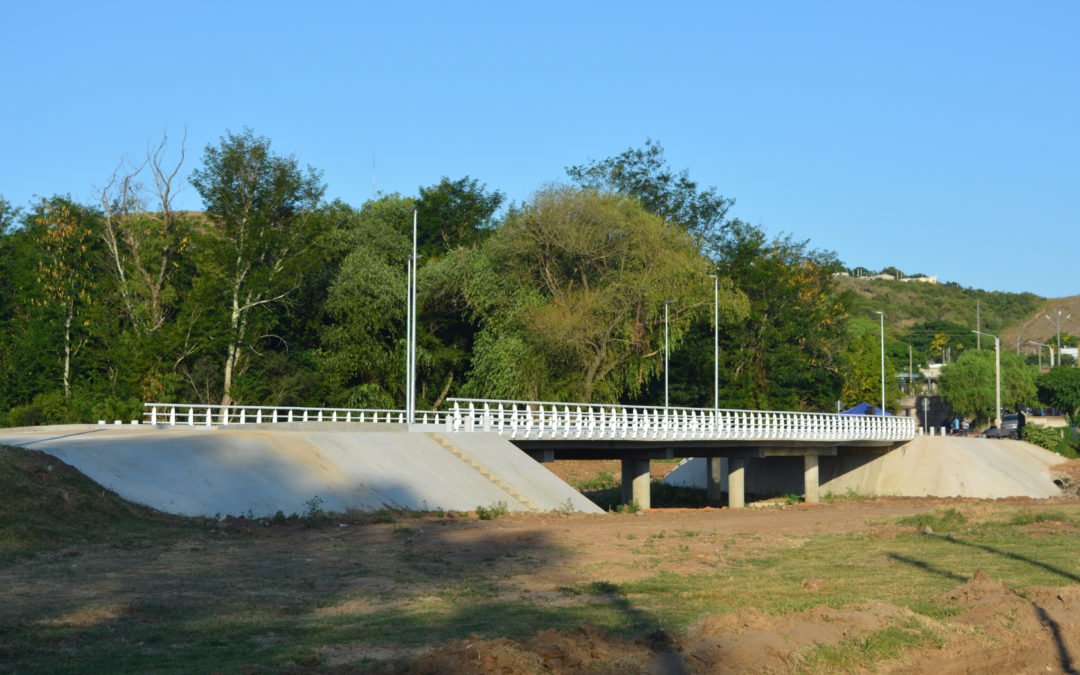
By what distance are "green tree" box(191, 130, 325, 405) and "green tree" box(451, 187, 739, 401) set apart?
10.5 metres

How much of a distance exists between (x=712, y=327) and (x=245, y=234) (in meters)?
32.0

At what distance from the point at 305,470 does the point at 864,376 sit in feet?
255

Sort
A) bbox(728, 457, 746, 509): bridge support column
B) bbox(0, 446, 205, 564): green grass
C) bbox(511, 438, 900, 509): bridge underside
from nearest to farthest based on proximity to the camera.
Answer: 1. bbox(0, 446, 205, 564): green grass
2. bbox(511, 438, 900, 509): bridge underside
3. bbox(728, 457, 746, 509): bridge support column

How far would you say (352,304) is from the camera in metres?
64.5

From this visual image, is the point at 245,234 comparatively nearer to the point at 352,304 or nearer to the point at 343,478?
the point at 352,304

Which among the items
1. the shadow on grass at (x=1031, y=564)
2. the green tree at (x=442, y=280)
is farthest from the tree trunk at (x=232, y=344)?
the shadow on grass at (x=1031, y=564)

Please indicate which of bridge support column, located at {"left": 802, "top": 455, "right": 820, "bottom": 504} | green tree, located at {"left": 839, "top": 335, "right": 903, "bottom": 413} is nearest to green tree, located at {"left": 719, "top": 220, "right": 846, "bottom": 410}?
green tree, located at {"left": 839, "top": 335, "right": 903, "bottom": 413}

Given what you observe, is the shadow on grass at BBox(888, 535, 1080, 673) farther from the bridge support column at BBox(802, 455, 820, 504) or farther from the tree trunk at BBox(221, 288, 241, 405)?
the tree trunk at BBox(221, 288, 241, 405)

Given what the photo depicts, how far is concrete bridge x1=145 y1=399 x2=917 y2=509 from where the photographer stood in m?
39.3

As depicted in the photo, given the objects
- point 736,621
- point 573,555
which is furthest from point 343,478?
point 736,621

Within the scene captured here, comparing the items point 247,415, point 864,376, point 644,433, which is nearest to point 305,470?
point 644,433

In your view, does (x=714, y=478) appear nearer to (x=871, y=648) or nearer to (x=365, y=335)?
(x=365, y=335)

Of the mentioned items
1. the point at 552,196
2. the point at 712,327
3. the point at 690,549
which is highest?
the point at 552,196

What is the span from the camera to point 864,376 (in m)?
98.6
